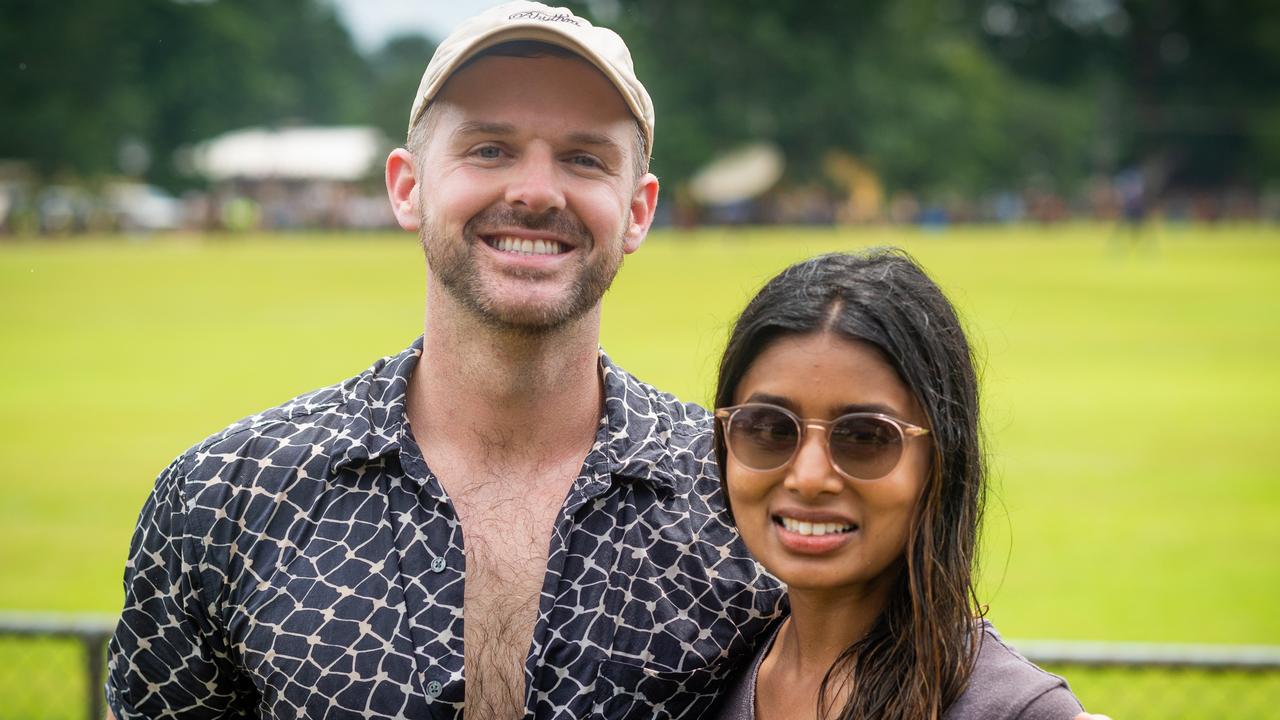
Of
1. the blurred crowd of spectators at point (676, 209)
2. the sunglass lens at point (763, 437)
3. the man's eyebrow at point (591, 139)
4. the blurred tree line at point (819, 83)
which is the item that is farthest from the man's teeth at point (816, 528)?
the blurred crowd of spectators at point (676, 209)

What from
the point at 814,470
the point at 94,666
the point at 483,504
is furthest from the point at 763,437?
the point at 94,666

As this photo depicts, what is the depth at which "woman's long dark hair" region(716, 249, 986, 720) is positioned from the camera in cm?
246

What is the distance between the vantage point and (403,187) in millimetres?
3320

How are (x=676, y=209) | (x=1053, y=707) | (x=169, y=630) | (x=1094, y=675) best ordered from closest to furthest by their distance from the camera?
(x=1053, y=707)
(x=169, y=630)
(x=1094, y=675)
(x=676, y=209)

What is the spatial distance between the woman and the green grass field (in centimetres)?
31

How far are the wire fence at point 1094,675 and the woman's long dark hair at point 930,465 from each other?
2.71 metres

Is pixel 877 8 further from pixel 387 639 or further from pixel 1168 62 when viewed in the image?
pixel 387 639

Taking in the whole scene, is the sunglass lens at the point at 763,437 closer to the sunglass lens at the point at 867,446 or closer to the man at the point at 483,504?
the sunglass lens at the point at 867,446

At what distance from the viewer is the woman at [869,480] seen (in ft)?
8.05

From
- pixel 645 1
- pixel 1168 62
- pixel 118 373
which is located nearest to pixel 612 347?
pixel 118 373

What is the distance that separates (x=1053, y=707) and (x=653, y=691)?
2.90 feet

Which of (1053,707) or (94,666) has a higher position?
(1053,707)

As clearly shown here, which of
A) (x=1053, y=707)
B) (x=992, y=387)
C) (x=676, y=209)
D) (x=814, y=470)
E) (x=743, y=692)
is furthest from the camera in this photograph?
(x=676, y=209)

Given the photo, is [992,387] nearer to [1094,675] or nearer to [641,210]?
[1094,675]
